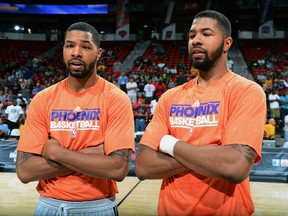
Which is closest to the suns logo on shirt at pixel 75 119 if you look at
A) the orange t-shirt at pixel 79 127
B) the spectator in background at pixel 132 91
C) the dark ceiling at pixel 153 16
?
the orange t-shirt at pixel 79 127

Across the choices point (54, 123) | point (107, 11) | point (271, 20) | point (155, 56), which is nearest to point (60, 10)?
point (107, 11)

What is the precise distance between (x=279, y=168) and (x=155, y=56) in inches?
644

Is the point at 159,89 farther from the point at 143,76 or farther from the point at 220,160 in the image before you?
the point at 220,160

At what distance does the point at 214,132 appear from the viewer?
2.28 meters

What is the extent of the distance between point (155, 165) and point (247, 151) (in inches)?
21.9

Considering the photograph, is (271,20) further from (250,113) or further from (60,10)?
(250,113)

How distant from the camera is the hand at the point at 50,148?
8.09 feet

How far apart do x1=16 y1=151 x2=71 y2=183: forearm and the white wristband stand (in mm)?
638

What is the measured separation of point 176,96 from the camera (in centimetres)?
254

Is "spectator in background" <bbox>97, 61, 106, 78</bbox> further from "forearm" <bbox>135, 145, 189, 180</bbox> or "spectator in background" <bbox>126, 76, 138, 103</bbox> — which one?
"forearm" <bbox>135, 145, 189, 180</bbox>

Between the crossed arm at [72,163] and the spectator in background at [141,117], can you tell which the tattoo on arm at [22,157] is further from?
the spectator in background at [141,117]

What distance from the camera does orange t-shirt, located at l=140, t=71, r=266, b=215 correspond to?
7.29 ft

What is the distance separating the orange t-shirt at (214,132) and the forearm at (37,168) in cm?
62

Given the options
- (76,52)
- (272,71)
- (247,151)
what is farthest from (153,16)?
(247,151)
